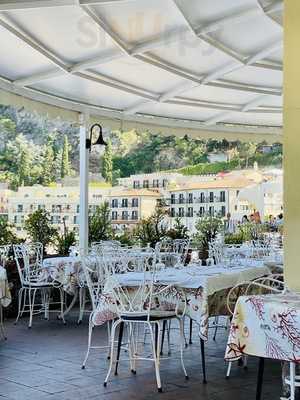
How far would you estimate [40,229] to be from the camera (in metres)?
9.30

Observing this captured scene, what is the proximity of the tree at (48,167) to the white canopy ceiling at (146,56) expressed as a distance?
7527 mm

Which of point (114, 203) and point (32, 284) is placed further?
point (114, 203)

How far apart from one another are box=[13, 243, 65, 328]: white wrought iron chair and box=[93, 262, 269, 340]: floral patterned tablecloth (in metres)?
2.65

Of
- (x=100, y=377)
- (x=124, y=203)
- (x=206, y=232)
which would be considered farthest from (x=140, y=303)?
(x=124, y=203)

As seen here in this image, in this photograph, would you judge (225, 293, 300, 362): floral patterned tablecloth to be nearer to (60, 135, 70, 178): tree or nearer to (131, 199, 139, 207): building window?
(131, 199, 139, 207): building window

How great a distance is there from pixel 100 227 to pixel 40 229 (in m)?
1.31

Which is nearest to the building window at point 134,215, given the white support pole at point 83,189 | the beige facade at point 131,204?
the beige facade at point 131,204

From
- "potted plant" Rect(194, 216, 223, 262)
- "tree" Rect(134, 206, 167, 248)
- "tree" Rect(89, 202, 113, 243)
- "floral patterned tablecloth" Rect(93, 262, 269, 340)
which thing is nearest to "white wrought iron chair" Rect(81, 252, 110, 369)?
"floral patterned tablecloth" Rect(93, 262, 269, 340)

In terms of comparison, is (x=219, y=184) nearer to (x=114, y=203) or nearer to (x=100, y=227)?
(x=114, y=203)

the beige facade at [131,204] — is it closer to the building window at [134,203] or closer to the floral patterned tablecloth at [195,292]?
the building window at [134,203]

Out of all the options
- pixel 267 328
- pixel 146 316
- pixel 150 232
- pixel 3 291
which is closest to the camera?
pixel 267 328

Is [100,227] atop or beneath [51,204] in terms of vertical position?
beneath

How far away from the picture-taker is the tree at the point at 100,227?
33.6 ft

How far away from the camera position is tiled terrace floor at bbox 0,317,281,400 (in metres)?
4.27
